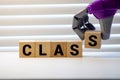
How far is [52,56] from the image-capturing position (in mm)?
1177

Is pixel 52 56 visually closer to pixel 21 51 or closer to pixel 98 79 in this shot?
pixel 21 51

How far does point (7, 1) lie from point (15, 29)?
0.16 metres

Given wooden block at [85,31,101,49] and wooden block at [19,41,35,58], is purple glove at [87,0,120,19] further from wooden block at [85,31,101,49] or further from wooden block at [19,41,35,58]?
wooden block at [19,41,35,58]

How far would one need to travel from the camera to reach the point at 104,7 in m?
1.06

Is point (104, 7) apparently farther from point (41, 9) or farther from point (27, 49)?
point (41, 9)

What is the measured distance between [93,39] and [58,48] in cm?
16

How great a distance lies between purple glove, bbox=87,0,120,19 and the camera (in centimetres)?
105

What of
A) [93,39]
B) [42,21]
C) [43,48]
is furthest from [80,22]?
[42,21]

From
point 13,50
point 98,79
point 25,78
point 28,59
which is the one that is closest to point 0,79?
point 25,78

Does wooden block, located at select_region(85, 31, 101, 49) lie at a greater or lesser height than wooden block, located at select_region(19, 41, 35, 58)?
greater

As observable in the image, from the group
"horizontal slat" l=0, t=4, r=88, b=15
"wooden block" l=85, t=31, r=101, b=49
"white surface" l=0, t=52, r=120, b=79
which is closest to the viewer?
"white surface" l=0, t=52, r=120, b=79

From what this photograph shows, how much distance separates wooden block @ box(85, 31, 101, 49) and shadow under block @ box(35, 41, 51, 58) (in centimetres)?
16

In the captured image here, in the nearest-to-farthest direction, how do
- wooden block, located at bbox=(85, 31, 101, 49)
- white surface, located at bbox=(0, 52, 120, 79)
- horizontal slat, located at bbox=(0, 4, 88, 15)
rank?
1. white surface, located at bbox=(0, 52, 120, 79)
2. wooden block, located at bbox=(85, 31, 101, 49)
3. horizontal slat, located at bbox=(0, 4, 88, 15)

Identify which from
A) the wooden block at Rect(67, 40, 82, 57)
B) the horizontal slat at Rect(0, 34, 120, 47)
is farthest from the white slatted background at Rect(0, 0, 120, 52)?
the wooden block at Rect(67, 40, 82, 57)
